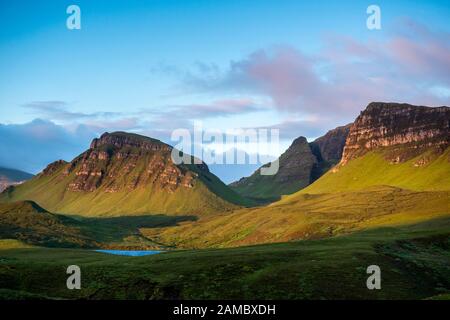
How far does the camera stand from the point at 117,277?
285 ft

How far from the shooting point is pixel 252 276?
8344 cm

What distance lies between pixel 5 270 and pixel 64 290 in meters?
15.1

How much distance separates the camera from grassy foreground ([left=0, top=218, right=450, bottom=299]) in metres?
77.1

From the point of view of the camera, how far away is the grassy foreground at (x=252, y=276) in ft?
253

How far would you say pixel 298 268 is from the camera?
8606 centimetres
